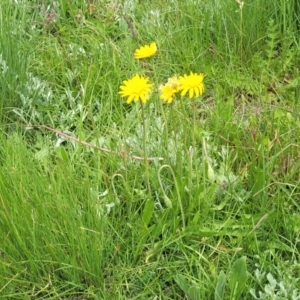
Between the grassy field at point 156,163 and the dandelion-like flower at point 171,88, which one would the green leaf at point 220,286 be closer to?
the grassy field at point 156,163

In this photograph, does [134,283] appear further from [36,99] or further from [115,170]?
[36,99]

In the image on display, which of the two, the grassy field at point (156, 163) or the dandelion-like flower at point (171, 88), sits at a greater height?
the dandelion-like flower at point (171, 88)

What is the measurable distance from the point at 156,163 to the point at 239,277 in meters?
0.52

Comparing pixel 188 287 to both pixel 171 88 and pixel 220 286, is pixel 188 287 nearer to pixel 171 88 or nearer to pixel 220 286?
pixel 220 286

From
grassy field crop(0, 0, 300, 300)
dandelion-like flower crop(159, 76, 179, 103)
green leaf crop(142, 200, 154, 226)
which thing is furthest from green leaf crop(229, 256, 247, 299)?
dandelion-like flower crop(159, 76, 179, 103)

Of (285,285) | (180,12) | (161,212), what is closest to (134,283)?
(161,212)

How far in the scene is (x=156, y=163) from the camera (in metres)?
1.94

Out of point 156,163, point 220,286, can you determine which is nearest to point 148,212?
point 156,163

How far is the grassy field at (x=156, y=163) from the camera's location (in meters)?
1.67

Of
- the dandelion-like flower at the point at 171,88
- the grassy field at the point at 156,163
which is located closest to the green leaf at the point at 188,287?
the grassy field at the point at 156,163

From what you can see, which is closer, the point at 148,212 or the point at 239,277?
the point at 239,277

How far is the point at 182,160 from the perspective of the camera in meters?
1.95

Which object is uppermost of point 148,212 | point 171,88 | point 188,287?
point 171,88

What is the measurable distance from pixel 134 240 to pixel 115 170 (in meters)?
0.32
